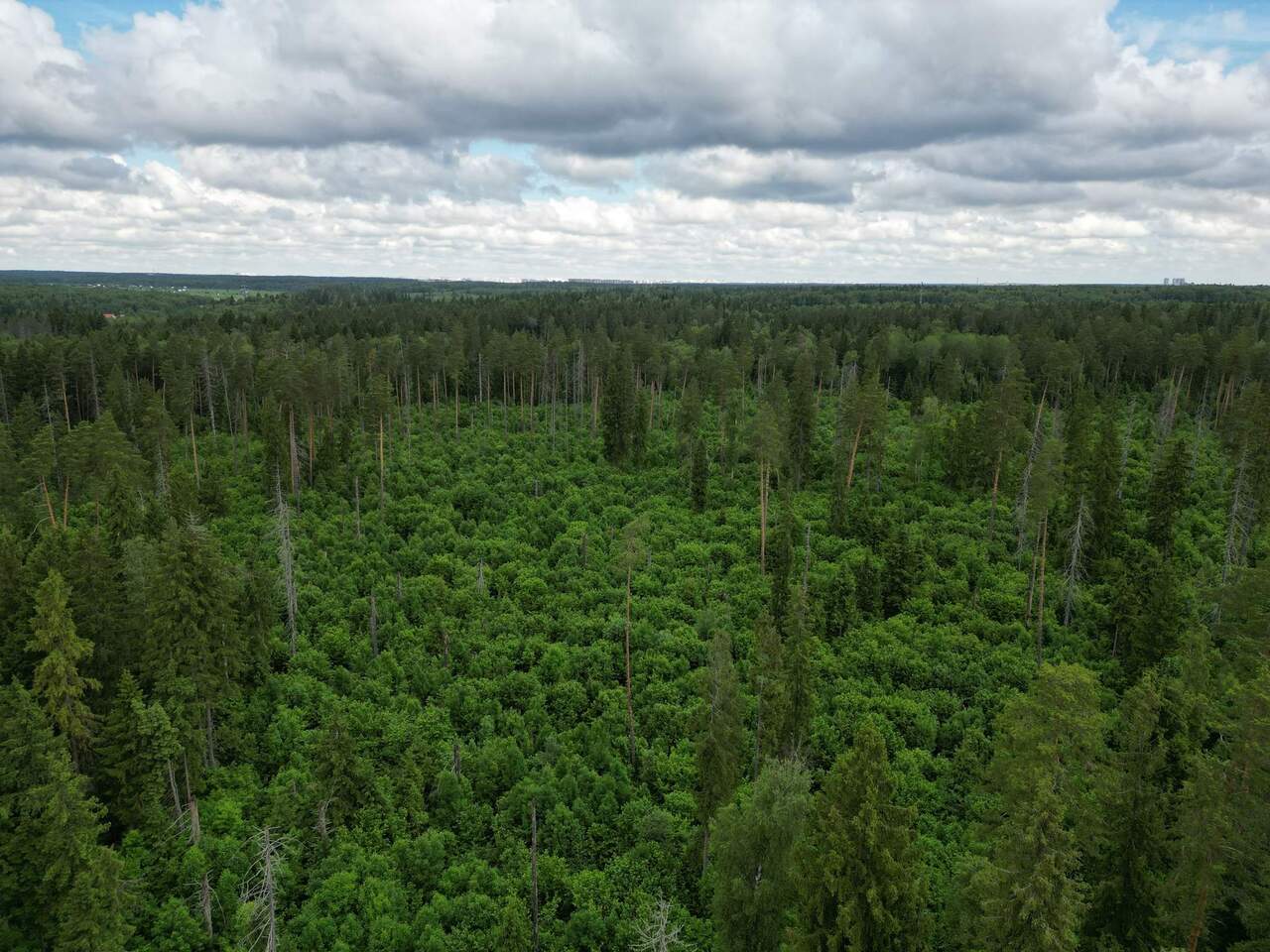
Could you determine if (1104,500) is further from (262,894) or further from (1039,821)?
(262,894)

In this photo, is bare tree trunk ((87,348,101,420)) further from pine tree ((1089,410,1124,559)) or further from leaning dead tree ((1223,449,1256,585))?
leaning dead tree ((1223,449,1256,585))

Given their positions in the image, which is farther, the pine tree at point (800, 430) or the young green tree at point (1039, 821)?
the pine tree at point (800, 430)

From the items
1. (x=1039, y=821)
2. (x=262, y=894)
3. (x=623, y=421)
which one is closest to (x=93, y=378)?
(x=623, y=421)

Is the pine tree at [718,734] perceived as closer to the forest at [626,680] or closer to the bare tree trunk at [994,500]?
the forest at [626,680]

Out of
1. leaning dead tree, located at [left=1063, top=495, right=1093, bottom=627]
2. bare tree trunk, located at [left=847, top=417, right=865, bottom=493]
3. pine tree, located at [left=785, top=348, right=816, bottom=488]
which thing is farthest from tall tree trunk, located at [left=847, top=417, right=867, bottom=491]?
leaning dead tree, located at [left=1063, top=495, right=1093, bottom=627]

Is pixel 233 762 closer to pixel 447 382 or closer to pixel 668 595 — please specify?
pixel 668 595

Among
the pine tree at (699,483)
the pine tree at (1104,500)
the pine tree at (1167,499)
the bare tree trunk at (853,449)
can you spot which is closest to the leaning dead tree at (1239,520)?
the pine tree at (1167,499)

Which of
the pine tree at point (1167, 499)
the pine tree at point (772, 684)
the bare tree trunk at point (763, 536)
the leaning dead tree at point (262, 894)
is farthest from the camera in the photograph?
the bare tree trunk at point (763, 536)
